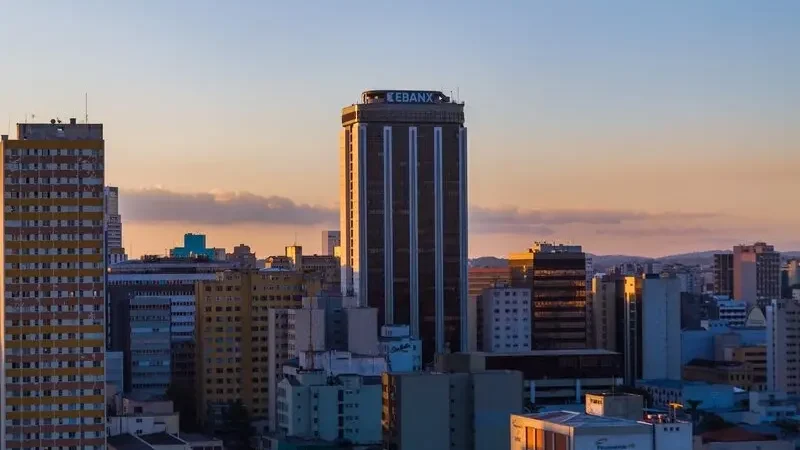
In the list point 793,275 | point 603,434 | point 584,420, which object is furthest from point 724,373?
point 793,275

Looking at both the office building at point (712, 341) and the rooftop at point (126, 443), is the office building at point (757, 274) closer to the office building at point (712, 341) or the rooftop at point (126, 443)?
the office building at point (712, 341)

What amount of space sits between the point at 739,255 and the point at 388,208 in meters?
77.2

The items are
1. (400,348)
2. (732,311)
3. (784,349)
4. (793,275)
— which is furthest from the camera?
(793,275)

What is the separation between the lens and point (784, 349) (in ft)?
342

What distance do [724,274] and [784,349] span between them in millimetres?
77351

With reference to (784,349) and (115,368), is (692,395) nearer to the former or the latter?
(784,349)

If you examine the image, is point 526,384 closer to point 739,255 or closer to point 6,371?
point 6,371

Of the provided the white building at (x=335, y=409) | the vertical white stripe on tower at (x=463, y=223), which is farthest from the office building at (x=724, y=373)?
the white building at (x=335, y=409)

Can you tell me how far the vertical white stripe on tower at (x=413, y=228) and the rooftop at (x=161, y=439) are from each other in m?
37.3

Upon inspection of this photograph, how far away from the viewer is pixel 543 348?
363ft

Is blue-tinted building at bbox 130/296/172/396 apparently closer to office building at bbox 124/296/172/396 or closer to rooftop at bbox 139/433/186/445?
office building at bbox 124/296/172/396

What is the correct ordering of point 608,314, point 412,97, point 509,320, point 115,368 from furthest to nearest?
point 608,314, point 509,320, point 412,97, point 115,368

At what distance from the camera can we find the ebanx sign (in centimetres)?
10675

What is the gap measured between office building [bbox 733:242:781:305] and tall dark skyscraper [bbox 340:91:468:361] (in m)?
68.8
